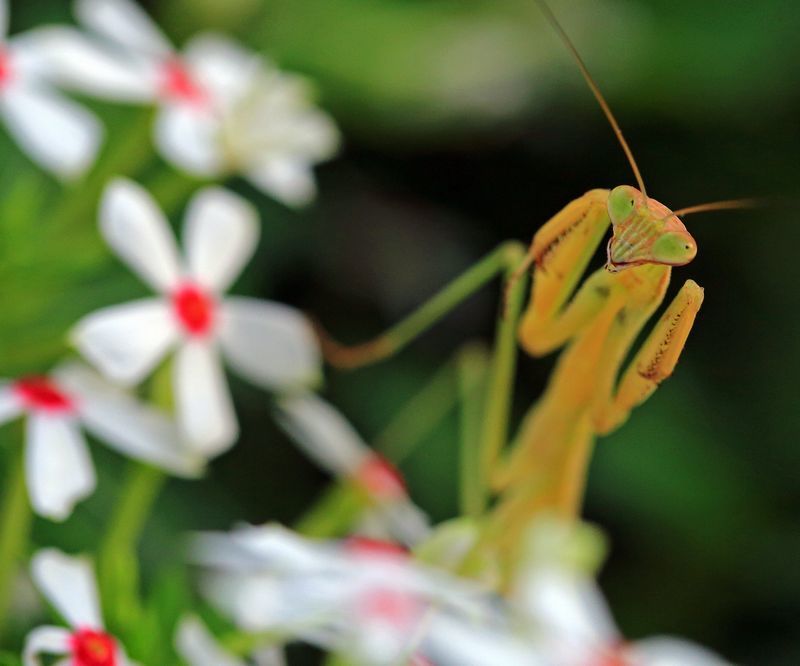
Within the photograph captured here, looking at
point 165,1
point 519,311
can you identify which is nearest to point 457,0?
point 165,1

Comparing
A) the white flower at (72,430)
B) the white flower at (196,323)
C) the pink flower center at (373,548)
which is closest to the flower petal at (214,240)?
the white flower at (196,323)

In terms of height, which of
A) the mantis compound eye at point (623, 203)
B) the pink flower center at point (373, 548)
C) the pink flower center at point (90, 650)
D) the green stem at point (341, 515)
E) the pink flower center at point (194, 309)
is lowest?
the pink flower center at point (90, 650)

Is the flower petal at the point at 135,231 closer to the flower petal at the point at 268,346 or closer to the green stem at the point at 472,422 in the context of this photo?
the flower petal at the point at 268,346

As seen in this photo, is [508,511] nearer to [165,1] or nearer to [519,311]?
[519,311]

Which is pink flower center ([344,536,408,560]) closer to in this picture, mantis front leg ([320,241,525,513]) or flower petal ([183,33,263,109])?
mantis front leg ([320,241,525,513])

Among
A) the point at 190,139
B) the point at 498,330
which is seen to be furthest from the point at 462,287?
the point at 190,139

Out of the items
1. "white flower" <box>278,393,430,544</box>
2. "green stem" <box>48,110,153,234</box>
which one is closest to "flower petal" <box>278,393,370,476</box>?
"white flower" <box>278,393,430,544</box>
